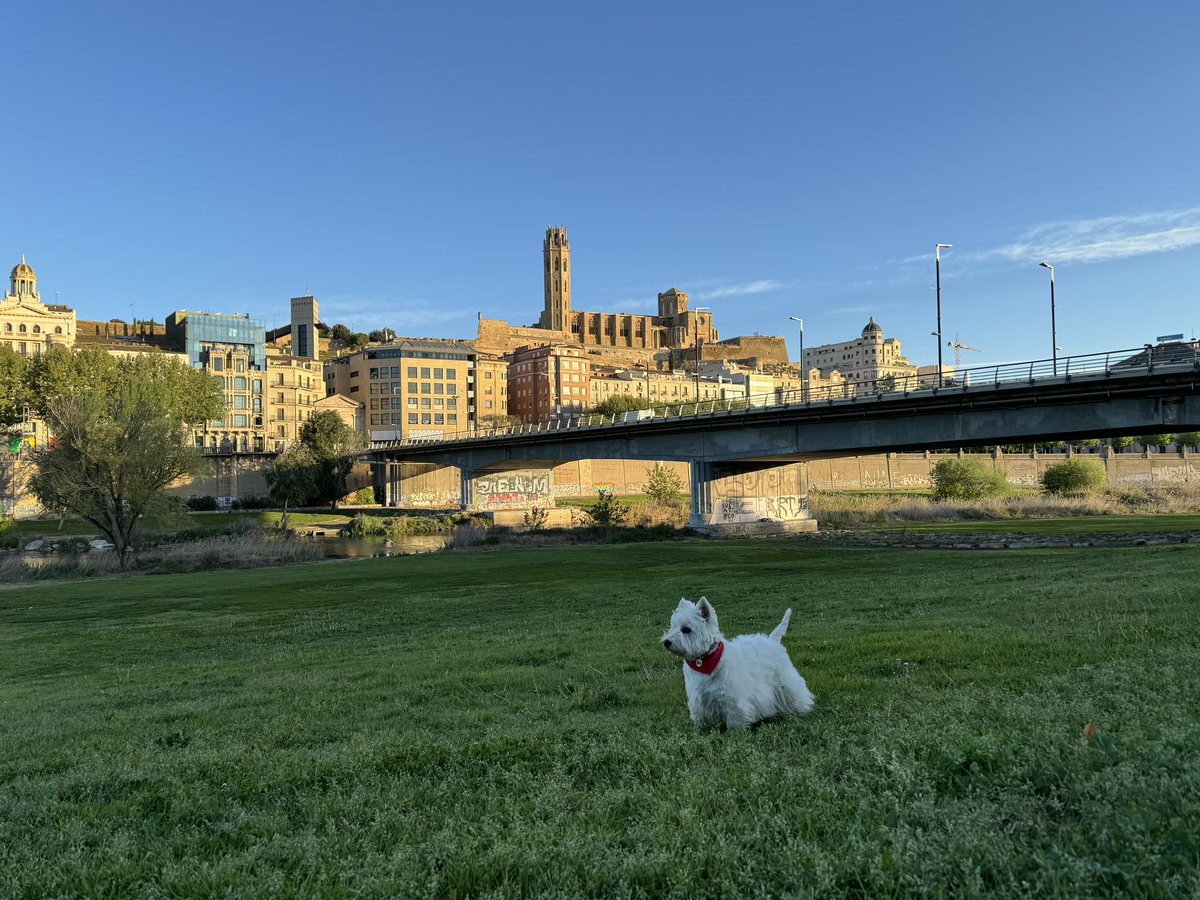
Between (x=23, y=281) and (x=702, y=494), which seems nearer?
(x=702, y=494)

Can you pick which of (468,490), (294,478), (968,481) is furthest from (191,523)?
(968,481)

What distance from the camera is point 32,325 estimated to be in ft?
406

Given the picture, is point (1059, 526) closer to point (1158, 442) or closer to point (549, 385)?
point (1158, 442)

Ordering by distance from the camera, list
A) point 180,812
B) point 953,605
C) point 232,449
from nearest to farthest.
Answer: point 180,812
point 953,605
point 232,449

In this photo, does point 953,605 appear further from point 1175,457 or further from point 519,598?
point 1175,457

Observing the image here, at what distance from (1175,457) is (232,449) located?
130610mm

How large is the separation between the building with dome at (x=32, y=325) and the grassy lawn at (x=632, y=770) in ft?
434

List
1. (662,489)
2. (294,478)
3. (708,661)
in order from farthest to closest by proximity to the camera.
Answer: (294,478) < (662,489) < (708,661)

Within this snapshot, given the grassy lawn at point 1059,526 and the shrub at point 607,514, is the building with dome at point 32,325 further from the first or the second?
the grassy lawn at point 1059,526

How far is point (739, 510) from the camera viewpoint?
58.6m

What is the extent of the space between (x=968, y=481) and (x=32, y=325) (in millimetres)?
129612

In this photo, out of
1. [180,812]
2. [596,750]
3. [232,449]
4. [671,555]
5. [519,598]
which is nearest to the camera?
[180,812]

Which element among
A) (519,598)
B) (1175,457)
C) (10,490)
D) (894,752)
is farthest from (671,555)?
(1175,457)

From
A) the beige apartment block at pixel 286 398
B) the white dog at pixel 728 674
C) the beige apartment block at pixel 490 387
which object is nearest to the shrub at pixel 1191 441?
the beige apartment block at pixel 490 387
